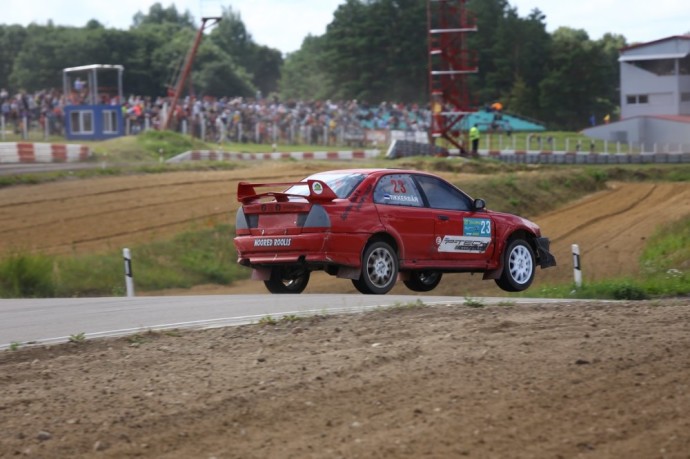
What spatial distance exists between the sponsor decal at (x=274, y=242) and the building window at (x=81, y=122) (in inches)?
1451

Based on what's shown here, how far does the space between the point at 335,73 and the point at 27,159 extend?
4712 centimetres

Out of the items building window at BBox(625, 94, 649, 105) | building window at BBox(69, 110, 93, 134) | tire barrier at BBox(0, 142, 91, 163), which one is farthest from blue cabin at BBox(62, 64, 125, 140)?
building window at BBox(625, 94, 649, 105)

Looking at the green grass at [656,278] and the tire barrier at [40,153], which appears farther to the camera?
the tire barrier at [40,153]

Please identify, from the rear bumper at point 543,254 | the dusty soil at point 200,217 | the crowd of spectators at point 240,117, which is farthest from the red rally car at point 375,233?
the crowd of spectators at point 240,117

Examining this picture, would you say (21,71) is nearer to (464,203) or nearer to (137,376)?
(464,203)

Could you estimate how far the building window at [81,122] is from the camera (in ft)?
160

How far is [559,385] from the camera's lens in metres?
6.90

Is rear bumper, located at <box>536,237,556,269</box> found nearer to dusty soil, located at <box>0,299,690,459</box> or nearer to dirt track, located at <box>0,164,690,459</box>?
dirt track, located at <box>0,164,690,459</box>

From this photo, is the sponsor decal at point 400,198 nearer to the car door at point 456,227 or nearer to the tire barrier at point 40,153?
the car door at point 456,227

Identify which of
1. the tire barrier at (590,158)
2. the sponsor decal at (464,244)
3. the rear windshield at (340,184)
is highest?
the tire barrier at (590,158)

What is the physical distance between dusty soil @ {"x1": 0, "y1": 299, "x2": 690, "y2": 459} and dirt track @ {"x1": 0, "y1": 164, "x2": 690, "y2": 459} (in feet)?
0.05

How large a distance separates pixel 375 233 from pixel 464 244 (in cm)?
168

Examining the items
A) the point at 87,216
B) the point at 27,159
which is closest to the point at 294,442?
the point at 87,216

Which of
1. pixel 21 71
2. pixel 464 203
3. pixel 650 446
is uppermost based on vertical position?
pixel 21 71
